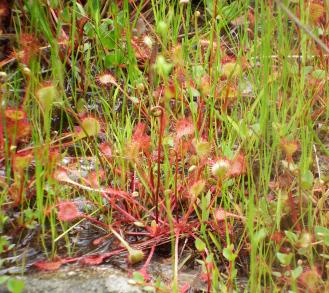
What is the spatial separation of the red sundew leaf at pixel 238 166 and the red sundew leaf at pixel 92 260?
0.34 metres

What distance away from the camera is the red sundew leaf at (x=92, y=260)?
4.23ft

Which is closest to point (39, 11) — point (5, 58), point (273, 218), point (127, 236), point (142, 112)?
point (5, 58)

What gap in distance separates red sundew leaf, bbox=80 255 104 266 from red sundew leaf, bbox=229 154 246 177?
341 millimetres

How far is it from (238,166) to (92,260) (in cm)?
38

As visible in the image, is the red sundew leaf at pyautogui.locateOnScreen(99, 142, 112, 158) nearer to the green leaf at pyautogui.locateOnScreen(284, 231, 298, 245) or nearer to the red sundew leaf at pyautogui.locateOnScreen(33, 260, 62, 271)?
the red sundew leaf at pyautogui.locateOnScreen(33, 260, 62, 271)

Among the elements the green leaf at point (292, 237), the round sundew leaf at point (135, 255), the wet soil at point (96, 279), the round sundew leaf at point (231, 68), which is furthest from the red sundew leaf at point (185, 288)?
the round sundew leaf at point (231, 68)

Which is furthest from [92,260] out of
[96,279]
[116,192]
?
[116,192]

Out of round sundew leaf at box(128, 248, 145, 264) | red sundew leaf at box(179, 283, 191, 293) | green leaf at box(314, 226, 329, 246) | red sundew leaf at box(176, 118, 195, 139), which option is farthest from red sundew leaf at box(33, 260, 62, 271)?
green leaf at box(314, 226, 329, 246)

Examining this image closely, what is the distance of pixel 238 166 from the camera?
140 centimetres

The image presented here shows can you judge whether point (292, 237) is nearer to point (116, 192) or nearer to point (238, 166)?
point (238, 166)

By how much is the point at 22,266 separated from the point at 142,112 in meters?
0.61

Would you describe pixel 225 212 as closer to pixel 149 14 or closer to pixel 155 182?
pixel 155 182

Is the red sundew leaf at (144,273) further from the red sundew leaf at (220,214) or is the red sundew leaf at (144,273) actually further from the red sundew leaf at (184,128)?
the red sundew leaf at (184,128)

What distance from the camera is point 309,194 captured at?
1318 millimetres
